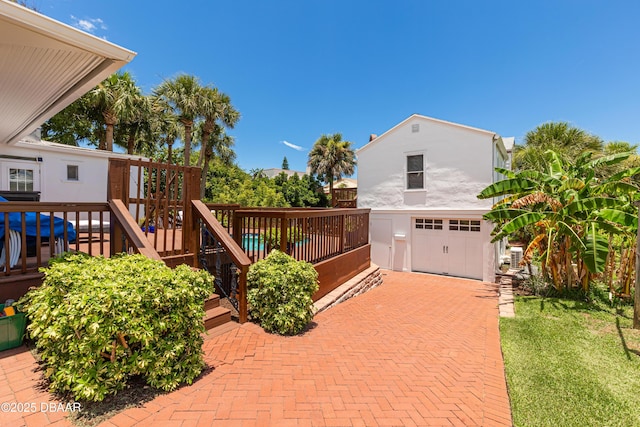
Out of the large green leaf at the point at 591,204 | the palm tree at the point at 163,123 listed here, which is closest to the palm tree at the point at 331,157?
the palm tree at the point at 163,123

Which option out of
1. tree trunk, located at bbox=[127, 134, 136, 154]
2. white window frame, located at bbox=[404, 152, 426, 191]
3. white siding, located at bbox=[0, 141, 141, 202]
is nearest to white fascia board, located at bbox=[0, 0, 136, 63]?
white siding, located at bbox=[0, 141, 141, 202]

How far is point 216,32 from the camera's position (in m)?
15.0

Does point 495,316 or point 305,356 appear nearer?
point 305,356

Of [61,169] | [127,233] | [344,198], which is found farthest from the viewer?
[344,198]

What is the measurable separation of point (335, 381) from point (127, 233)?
363 centimetres

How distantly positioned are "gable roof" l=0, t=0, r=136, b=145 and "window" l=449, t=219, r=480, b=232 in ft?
38.6

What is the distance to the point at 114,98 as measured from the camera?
1769cm

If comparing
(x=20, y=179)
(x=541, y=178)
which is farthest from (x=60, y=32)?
(x=20, y=179)

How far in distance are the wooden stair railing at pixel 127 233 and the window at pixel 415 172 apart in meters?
10.8

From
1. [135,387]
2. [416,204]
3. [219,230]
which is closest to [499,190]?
[416,204]

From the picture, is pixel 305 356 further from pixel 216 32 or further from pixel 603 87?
pixel 603 87

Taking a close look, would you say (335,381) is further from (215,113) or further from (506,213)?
(215,113)

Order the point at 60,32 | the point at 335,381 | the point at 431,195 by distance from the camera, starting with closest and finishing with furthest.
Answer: the point at 60,32
the point at 335,381
the point at 431,195

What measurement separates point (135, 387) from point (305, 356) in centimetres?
212
